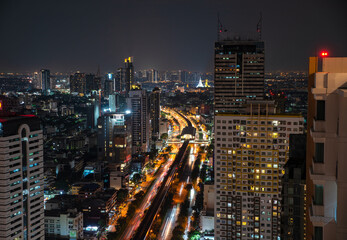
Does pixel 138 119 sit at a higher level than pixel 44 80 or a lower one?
lower

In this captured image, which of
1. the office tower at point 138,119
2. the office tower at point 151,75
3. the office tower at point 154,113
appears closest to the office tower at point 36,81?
the office tower at point 151,75

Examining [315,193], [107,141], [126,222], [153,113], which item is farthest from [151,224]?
[153,113]

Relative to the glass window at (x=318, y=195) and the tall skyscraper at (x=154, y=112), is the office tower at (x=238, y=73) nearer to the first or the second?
the tall skyscraper at (x=154, y=112)

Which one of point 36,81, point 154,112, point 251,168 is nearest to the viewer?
point 251,168

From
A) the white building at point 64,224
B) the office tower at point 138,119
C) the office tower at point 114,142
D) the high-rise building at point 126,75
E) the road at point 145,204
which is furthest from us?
the high-rise building at point 126,75

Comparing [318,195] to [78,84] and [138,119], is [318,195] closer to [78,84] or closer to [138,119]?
[138,119]

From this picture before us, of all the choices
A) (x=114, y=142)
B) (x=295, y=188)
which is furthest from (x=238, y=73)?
(x=295, y=188)

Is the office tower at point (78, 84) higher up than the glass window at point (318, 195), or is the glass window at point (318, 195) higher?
the office tower at point (78, 84)
